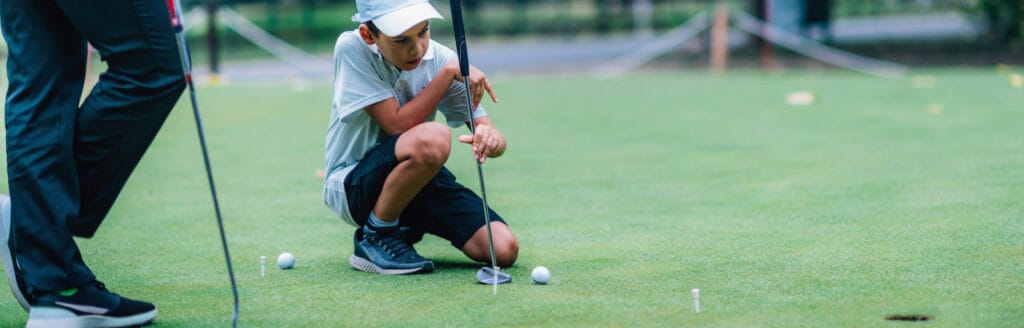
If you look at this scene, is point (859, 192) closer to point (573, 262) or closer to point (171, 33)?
point (573, 262)

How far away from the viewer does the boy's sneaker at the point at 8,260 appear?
10.7 feet

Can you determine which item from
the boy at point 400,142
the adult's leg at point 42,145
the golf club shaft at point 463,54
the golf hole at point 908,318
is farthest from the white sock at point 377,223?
the golf hole at point 908,318

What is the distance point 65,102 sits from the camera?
126 inches

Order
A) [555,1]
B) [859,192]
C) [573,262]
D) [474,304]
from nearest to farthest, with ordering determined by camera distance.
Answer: [474,304]
[573,262]
[859,192]
[555,1]

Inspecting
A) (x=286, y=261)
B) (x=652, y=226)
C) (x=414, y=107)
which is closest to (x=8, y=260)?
(x=286, y=261)

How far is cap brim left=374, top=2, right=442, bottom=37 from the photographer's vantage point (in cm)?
370

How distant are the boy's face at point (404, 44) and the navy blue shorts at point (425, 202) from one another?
0.23 meters

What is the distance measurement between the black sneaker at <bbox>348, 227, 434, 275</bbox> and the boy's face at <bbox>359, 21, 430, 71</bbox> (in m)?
0.53

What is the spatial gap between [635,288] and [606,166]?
3.07 metres

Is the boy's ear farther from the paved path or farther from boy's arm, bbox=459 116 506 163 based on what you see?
the paved path

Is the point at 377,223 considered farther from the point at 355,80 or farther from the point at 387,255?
the point at 355,80

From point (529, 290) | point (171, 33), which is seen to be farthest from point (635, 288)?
point (171, 33)

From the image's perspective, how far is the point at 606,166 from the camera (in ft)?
22.1

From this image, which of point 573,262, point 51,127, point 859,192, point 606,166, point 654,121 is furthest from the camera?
point 654,121
